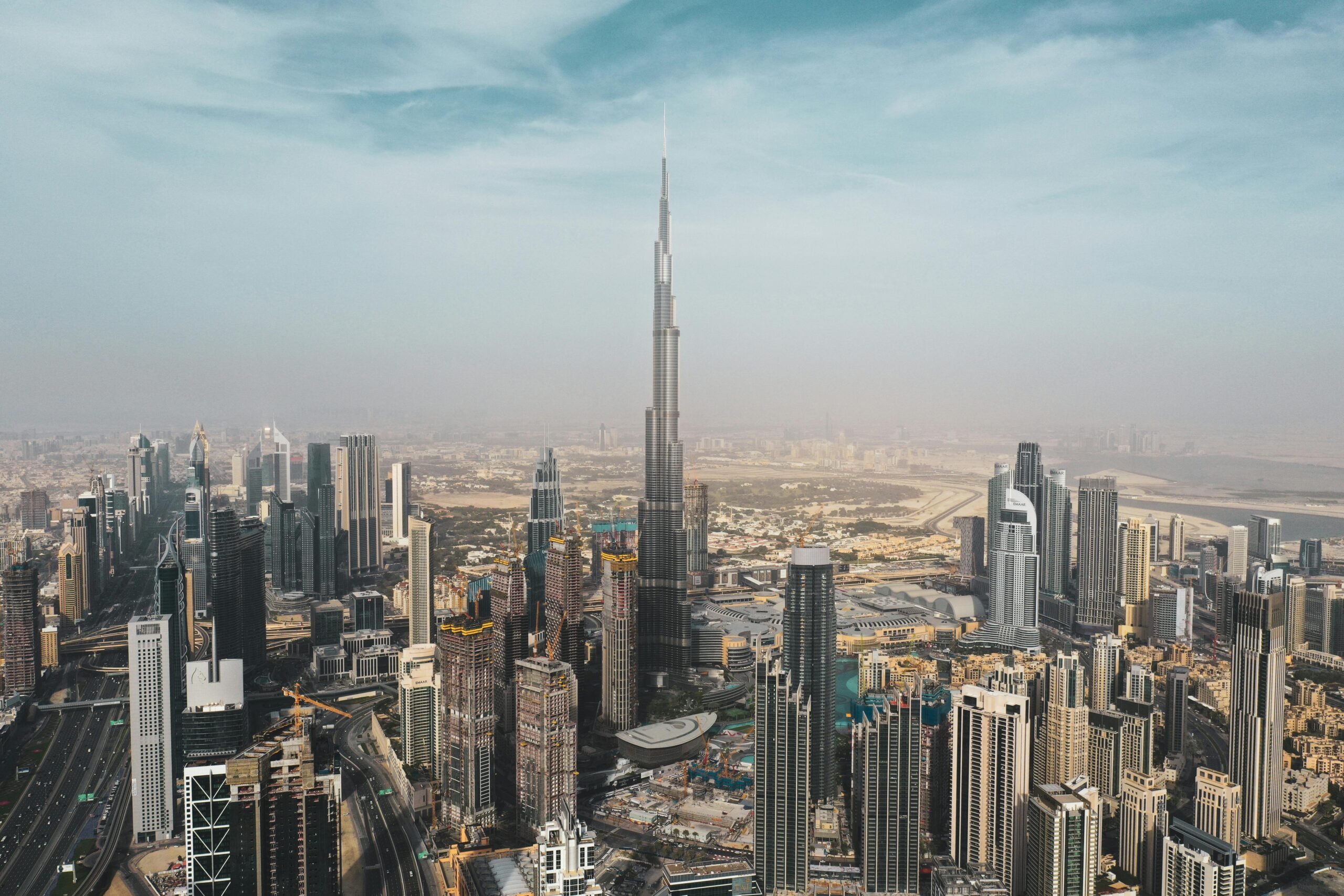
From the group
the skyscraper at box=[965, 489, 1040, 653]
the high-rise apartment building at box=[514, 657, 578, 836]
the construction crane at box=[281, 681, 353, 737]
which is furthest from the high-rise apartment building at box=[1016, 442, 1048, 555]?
the construction crane at box=[281, 681, 353, 737]

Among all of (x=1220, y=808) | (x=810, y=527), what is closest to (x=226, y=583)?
(x=810, y=527)

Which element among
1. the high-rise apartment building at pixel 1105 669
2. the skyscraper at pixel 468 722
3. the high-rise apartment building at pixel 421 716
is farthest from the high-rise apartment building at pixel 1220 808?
the high-rise apartment building at pixel 421 716

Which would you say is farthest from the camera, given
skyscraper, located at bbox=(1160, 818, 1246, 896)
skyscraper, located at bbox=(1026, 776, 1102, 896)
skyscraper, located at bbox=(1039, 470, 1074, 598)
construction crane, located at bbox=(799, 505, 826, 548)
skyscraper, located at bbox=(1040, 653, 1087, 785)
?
skyscraper, located at bbox=(1039, 470, 1074, 598)

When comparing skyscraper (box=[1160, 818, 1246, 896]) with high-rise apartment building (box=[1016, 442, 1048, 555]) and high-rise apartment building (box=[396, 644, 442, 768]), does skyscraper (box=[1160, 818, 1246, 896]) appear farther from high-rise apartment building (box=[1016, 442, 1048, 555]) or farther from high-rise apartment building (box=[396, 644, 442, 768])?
high-rise apartment building (box=[1016, 442, 1048, 555])

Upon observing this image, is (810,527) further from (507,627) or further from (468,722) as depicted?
(468,722)

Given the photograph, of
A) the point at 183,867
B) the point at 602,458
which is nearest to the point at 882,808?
the point at 183,867

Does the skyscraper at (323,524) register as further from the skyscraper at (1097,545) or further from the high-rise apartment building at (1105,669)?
the skyscraper at (1097,545)

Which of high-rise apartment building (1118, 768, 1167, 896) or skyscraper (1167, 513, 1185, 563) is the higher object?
skyscraper (1167, 513, 1185, 563)
